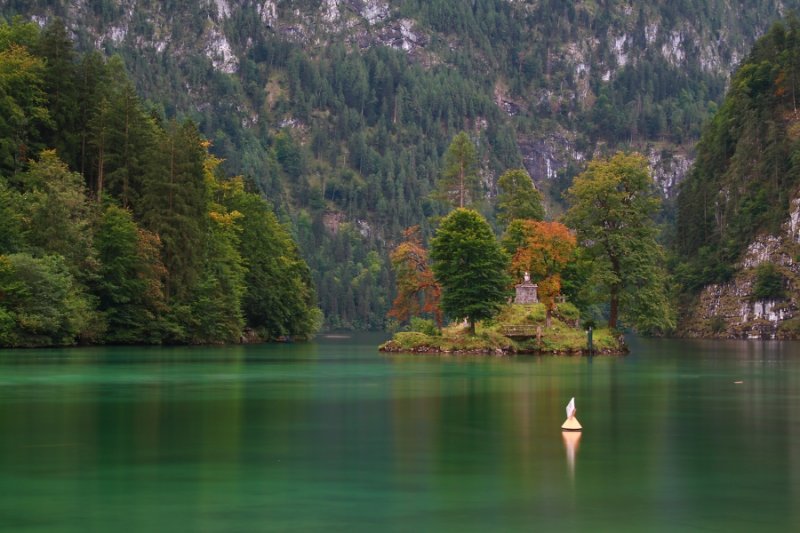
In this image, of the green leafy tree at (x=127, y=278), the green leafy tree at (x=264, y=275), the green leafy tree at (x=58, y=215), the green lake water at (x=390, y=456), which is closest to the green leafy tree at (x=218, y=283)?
the green leafy tree at (x=264, y=275)

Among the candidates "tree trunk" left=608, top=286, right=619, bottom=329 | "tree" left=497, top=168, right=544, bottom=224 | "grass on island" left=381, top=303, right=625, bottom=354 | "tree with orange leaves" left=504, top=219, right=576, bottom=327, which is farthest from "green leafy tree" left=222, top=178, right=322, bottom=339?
"tree trunk" left=608, top=286, right=619, bottom=329

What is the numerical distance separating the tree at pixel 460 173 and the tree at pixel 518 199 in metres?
8.61

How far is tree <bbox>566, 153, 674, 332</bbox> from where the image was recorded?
377ft

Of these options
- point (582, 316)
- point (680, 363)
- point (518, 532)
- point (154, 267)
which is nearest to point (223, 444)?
point (518, 532)

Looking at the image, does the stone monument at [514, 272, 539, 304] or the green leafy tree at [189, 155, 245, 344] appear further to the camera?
the green leafy tree at [189, 155, 245, 344]

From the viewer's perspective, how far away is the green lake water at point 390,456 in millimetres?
24266

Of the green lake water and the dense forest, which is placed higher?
the dense forest

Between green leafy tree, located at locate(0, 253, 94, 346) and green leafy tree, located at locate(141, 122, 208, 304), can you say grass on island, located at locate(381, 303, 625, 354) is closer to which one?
green leafy tree, located at locate(141, 122, 208, 304)

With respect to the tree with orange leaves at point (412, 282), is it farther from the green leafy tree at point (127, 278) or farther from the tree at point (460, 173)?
the tree at point (460, 173)

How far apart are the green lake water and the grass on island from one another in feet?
143

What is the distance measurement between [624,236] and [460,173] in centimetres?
3920

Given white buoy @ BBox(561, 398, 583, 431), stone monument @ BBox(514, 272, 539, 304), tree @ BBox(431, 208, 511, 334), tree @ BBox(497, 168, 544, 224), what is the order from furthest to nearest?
tree @ BBox(497, 168, 544, 224)
stone monument @ BBox(514, 272, 539, 304)
tree @ BBox(431, 208, 511, 334)
white buoy @ BBox(561, 398, 583, 431)

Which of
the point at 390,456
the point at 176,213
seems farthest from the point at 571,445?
the point at 176,213

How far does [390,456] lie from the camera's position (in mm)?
32875
